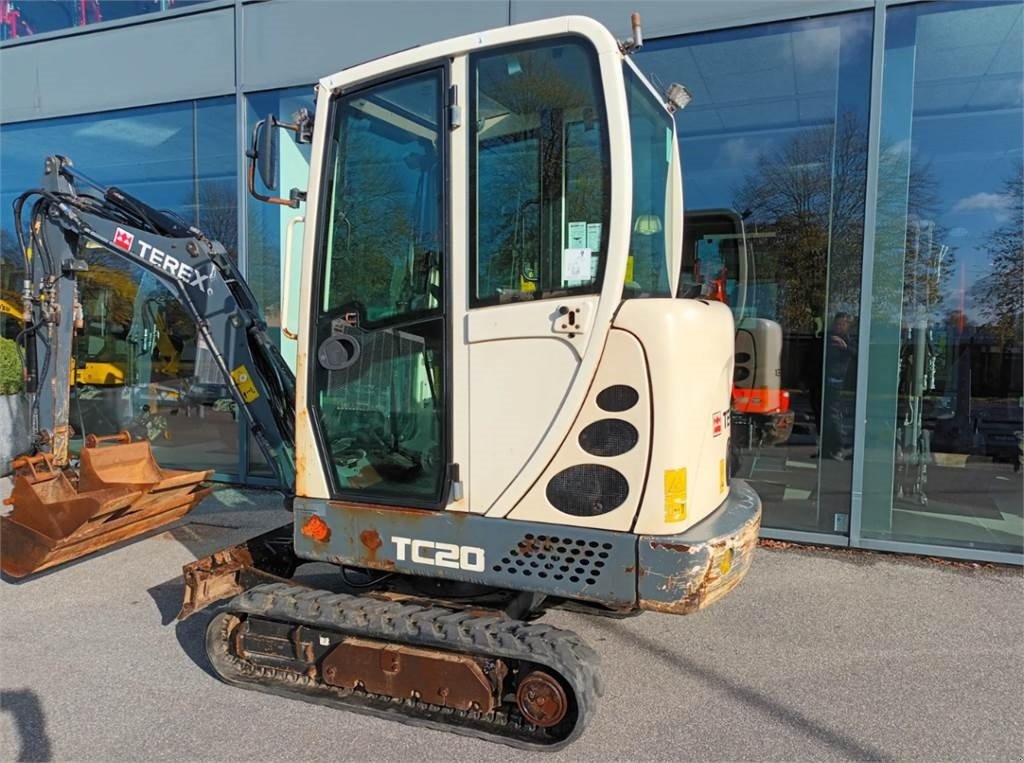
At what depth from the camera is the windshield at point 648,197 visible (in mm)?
2840

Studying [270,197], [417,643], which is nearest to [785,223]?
[270,197]

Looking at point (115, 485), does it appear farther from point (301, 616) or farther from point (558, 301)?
point (558, 301)

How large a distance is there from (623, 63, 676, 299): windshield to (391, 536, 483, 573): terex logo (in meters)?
1.25

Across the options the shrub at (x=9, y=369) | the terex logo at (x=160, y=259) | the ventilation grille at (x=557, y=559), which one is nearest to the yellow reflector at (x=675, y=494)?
the ventilation grille at (x=557, y=559)

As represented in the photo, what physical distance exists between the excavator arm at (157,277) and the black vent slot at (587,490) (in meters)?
1.94

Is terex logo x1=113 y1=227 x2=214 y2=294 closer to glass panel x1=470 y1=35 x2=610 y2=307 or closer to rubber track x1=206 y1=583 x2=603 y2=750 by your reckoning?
rubber track x1=206 y1=583 x2=603 y2=750

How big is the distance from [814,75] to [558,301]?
4077 mm

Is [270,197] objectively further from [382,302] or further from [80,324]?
[80,324]

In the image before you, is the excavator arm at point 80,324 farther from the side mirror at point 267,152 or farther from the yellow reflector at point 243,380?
the side mirror at point 267,152

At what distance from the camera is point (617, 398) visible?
2.66 metres

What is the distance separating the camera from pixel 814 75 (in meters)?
5.42

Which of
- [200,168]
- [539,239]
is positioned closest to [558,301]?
[539,239]

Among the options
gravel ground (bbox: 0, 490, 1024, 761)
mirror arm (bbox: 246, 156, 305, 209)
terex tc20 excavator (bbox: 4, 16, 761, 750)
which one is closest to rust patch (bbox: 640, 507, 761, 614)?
terex tc20 excavator (bbox: 4, 16, 761, 750)

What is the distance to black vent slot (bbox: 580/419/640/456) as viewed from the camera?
266 cm
